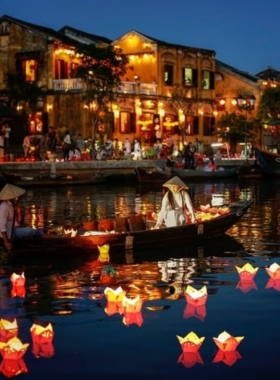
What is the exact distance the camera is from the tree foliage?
44812 millimetres

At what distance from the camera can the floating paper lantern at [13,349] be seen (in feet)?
20.9

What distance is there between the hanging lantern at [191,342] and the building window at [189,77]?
39.3 m

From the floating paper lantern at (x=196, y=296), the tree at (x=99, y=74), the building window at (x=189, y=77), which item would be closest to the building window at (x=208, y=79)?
the building window at (x=189, y=77)

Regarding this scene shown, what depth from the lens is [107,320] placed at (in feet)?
26.1

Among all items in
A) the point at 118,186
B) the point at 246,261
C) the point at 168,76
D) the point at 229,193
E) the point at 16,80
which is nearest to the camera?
→ the point at 246,261

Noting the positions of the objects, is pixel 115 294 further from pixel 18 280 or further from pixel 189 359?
pixel 189 359

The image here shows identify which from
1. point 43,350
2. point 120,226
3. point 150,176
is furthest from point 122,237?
point 150,176

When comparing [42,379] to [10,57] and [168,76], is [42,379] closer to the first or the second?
[10,57]

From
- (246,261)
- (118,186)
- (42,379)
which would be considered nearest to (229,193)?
(118,186)

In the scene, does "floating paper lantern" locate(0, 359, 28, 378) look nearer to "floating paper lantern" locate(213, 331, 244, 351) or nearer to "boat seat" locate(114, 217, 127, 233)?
"floating paper lantern" locate(213, 331, 244, 351)

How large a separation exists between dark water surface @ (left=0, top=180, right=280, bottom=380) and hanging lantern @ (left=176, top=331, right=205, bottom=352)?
0.08 m

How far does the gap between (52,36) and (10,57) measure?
2858 millimetres

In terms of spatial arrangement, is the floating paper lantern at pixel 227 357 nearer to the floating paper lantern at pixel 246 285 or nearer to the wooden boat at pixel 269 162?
the floating paper lantern at pixel 246 285

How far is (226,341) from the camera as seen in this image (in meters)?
6.58
